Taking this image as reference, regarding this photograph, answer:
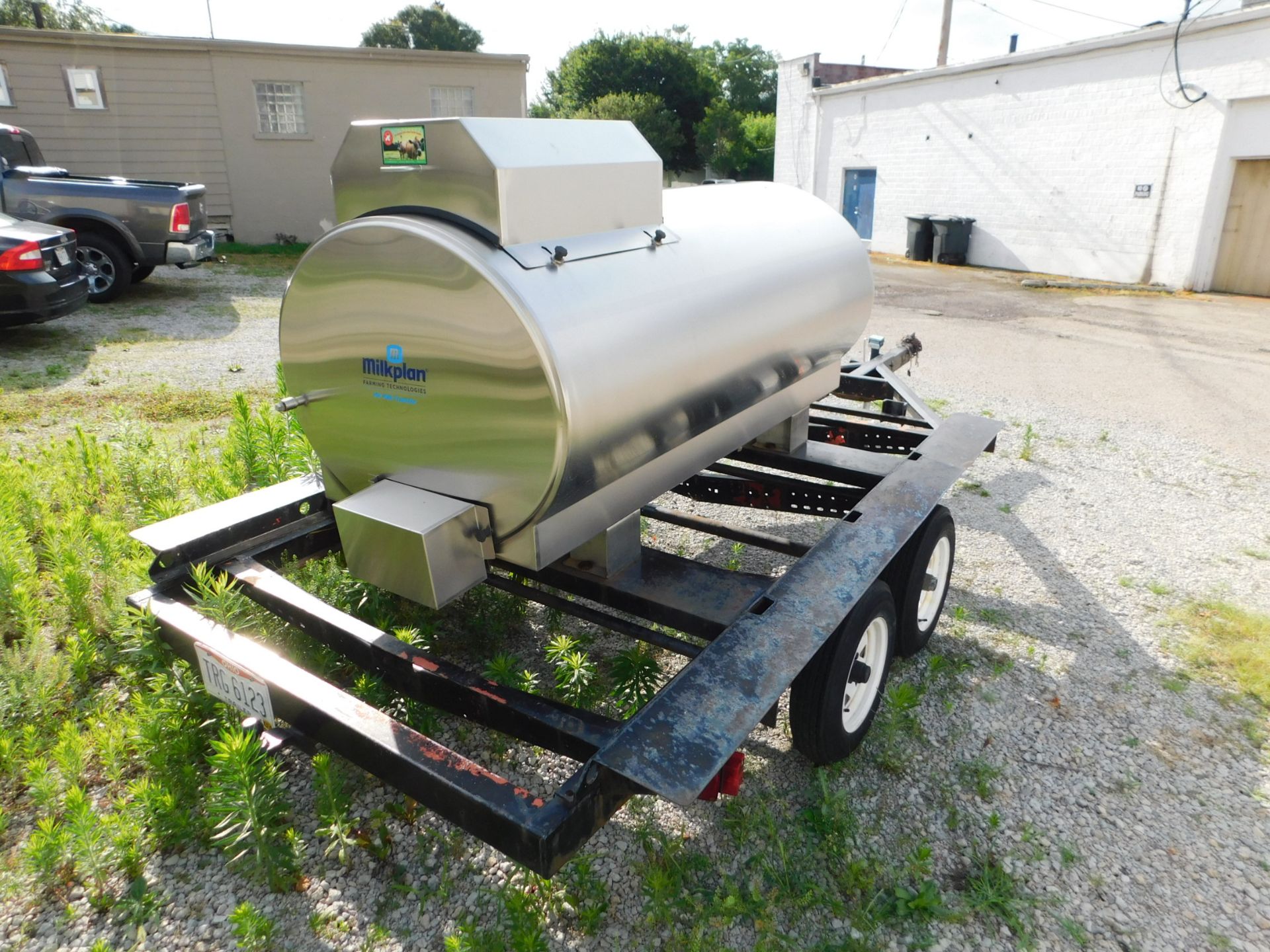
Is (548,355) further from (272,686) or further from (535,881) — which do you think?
(535,881)

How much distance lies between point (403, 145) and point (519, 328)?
0.75m

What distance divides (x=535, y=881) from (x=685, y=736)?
0.89 metres

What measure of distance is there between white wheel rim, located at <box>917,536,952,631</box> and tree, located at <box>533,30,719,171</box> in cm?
4203

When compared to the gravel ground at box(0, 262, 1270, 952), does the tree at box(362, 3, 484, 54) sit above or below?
above

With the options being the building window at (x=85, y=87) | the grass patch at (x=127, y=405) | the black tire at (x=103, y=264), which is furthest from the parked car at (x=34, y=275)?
the building window at (x=85, y=87)

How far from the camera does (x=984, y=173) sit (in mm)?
17984

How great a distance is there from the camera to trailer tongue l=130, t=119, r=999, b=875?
83.7 inches

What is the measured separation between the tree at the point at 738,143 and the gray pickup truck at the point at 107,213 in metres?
32.0

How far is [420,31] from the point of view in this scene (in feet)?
178

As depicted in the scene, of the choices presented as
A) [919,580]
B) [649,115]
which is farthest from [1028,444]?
[649,115]

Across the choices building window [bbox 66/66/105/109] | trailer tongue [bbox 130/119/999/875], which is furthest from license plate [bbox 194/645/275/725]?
building window [bbox 66/66/105/109]

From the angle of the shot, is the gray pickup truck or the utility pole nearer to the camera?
the gray pickup truck

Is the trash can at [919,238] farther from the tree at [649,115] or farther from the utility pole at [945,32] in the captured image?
the tree at [649,115]

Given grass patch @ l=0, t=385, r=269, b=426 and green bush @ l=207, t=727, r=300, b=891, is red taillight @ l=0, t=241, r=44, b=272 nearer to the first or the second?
grass patch @ l=0, t=385, r=269, b=426
